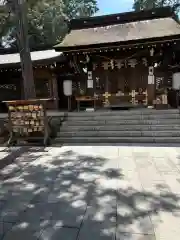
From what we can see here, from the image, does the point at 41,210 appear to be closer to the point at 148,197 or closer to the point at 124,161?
the point at 148,197

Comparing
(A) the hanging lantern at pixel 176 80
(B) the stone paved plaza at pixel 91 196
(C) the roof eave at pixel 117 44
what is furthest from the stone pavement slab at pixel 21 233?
(A) the hanging lantern at pixel 176 80

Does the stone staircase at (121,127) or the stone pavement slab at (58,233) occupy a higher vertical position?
the stone staircase at (121,127)

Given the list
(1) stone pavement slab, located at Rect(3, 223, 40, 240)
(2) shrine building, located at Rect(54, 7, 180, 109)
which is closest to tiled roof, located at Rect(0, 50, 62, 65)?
(2) shrine building, located at Rect(54, 7, 180, 109)

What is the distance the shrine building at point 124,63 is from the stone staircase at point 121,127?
1518 millimetres

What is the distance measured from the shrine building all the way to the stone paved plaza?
15.8 ft

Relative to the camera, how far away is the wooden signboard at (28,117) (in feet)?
23.2

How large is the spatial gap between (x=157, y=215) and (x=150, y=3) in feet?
90.8

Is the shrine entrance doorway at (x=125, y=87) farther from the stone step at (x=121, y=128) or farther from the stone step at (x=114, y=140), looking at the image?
the stone step at (x=114, y=140)

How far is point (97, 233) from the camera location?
8.77 ft

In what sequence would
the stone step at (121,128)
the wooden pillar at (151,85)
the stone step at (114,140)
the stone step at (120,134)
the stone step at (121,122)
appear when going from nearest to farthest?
the stone step at (114,140), the stone step at (120,134), the stone step at (121,128), the stone step at (121,122), the wooden pillar at (151,85)

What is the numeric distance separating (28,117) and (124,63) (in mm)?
5536

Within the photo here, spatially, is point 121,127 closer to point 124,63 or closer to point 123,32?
point 124,63

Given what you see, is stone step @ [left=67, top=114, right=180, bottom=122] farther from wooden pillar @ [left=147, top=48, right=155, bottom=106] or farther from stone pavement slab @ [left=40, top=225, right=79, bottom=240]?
stone pavement slab @ [left=40, top=225, right=79, bottom=240]

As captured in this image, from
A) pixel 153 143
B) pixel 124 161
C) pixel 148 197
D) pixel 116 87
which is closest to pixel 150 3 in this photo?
pixel 116 87
